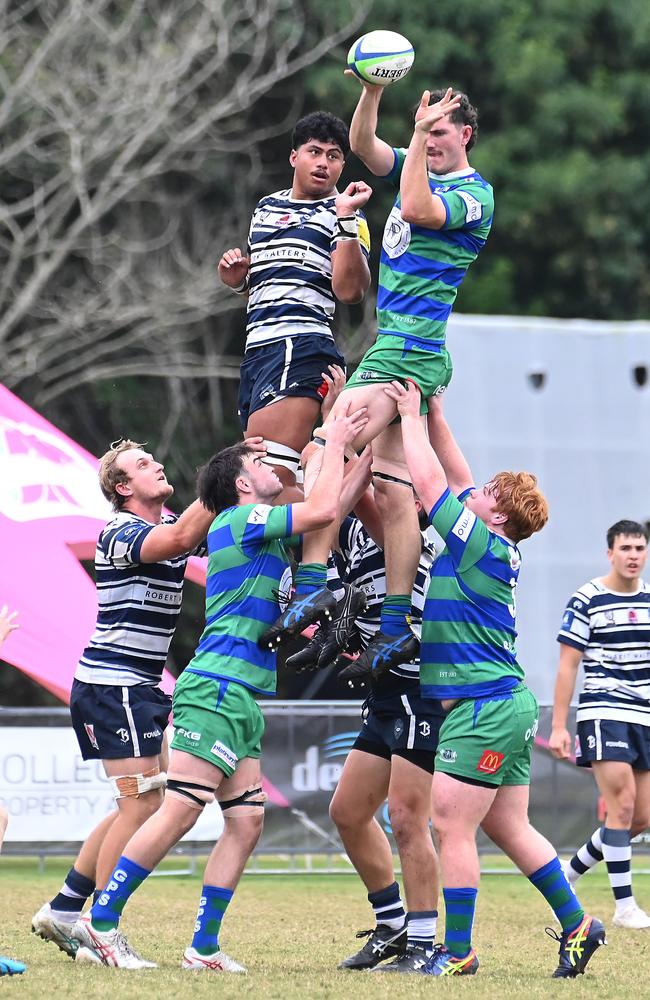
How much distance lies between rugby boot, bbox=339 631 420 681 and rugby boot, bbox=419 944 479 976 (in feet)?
3.76

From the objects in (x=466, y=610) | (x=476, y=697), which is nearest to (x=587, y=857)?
(x=476, y=697)

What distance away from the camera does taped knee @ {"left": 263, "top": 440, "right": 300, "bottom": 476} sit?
24.1 feet

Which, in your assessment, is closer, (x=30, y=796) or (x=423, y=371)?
(x=423, y=371)

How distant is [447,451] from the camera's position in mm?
7285

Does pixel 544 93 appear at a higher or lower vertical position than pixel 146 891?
higher

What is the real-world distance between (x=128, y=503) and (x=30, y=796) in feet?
16.7

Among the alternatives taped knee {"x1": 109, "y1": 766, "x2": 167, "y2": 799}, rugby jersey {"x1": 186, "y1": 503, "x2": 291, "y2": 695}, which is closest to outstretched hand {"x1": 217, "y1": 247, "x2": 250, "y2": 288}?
rugby jersey {"x1": 186, "y1": 503, "x2": 291, "y2": 695}

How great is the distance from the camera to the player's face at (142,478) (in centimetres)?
731

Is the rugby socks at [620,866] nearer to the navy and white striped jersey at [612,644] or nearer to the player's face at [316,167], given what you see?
the navy and white striped jersey at [612,644]

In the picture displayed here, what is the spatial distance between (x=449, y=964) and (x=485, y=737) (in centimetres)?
92

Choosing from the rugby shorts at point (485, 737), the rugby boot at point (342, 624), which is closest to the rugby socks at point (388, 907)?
the rugby shorts at point (485, 737)

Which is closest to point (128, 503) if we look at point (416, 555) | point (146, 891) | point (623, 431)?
point (416, 555)

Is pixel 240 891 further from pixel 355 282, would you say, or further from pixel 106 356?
pixel 106 356

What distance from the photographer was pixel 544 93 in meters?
20.9
